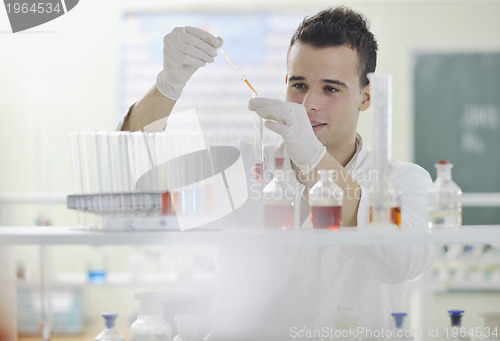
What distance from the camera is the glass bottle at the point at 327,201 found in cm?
157

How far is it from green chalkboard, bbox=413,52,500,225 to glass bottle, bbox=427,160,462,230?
364cm

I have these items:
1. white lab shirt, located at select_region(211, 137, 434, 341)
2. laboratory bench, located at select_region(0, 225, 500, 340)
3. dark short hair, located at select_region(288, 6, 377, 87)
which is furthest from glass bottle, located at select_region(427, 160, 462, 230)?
dark short hair, located at select_region(288, 6, 377, 87)

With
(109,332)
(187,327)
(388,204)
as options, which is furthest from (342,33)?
(109,332)

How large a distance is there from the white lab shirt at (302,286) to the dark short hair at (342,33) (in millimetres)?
350

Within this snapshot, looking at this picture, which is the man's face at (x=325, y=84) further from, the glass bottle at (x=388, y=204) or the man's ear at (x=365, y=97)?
the glass bottle at (x=388, y=204)

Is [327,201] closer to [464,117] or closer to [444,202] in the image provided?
[444,202]

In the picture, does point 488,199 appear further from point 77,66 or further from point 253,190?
point 77,66

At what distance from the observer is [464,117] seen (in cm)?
515

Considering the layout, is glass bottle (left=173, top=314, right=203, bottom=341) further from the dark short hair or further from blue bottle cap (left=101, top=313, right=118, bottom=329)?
the dark short hair

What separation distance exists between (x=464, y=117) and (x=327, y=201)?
3878 mm

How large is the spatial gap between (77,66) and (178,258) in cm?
172

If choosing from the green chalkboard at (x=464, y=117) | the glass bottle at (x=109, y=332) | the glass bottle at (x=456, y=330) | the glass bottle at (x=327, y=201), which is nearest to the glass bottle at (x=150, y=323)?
the glass bottle at (x=109, y=332)

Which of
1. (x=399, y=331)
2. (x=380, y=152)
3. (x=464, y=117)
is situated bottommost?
(x=399, y=331)

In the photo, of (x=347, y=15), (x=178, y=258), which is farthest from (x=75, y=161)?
(x=178, y=258)
